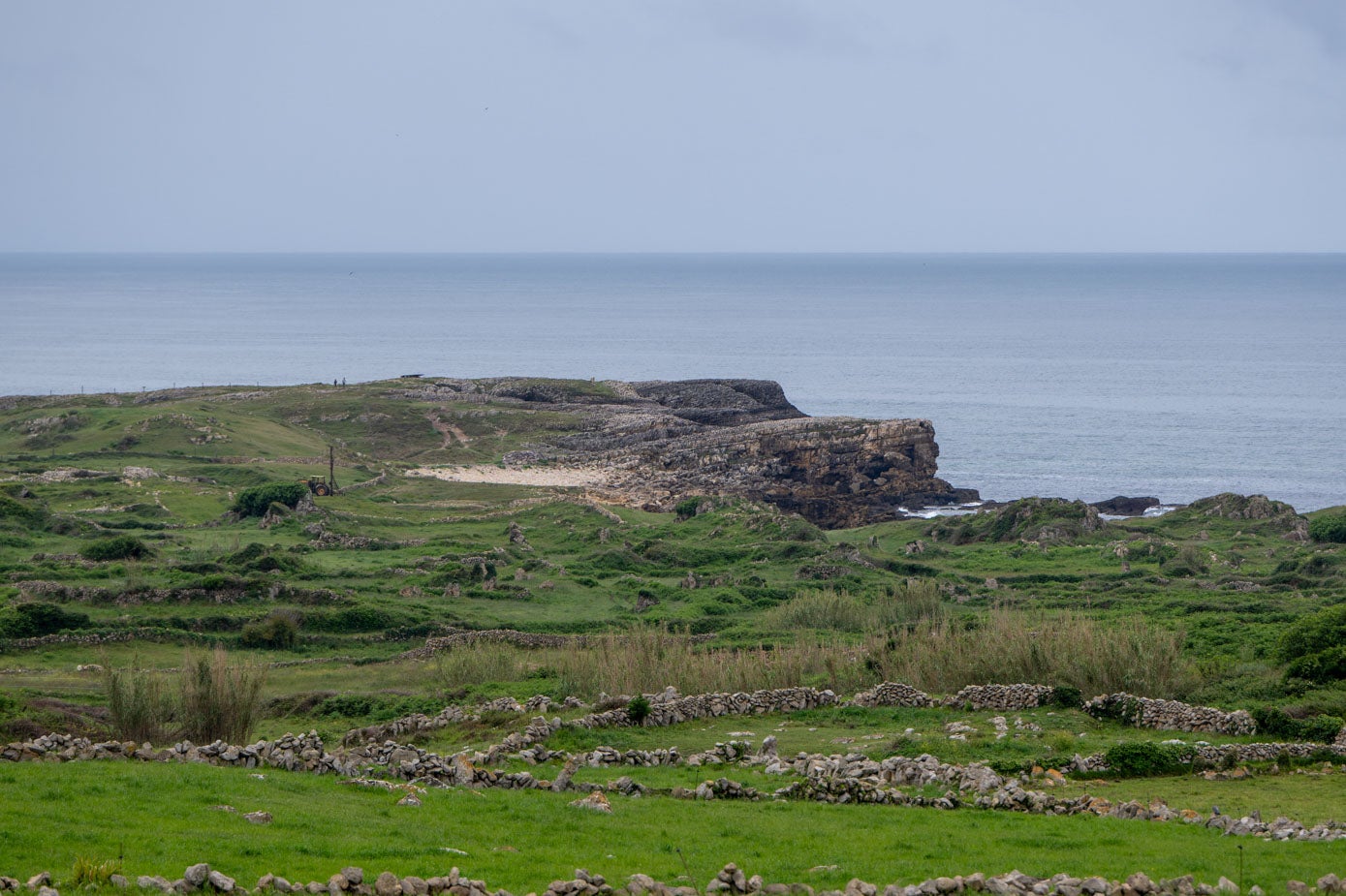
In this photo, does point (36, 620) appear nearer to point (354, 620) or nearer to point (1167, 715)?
point (354, 620)

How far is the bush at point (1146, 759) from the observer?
21.5 metres

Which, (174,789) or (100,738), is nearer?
(174,789)

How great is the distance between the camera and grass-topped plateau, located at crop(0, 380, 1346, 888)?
1603 centimetres

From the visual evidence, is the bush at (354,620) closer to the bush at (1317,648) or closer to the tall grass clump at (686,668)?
the tall grass clump at (686,668)

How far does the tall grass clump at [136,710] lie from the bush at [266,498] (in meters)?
33.7

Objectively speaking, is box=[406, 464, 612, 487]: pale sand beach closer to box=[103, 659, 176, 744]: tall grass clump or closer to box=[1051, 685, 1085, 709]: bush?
box=[1051, 685, 1085, 709]: bush

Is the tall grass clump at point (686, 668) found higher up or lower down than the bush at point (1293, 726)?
lower down

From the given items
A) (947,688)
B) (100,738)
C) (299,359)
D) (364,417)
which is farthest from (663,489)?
(299,359)

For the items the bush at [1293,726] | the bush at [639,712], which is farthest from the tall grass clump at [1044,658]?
the bush at [639,712]

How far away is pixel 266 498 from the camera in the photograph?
56844mm

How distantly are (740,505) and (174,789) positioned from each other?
47.0 m

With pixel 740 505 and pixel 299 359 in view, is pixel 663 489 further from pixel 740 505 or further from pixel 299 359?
pixel 299 359

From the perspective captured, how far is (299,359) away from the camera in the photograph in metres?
174

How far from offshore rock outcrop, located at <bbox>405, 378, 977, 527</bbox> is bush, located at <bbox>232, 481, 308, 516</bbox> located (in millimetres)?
17619
